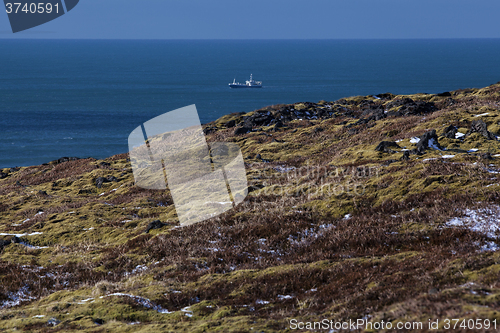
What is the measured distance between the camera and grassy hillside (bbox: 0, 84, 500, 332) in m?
8.56

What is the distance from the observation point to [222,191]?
77.7 feet

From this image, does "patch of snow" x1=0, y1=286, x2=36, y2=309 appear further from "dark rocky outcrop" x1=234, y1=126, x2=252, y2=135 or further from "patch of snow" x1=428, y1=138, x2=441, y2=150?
"dark rocky outcrop" x1=234, y1=126, x2=252, y2=135

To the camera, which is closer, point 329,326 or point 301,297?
point 329,326

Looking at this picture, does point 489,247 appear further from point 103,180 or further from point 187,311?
point 103,180

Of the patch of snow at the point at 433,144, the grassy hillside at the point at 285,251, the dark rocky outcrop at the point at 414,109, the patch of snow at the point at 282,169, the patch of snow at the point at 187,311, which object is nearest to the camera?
the grassy hillside at the point at 285,251

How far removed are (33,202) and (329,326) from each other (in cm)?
2893

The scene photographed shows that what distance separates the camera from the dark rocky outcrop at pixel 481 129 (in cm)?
2477

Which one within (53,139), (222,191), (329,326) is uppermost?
(329,326)

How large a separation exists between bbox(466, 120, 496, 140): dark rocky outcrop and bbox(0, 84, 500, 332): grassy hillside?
9cm

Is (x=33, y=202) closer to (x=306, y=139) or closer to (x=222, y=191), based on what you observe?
(x=222, y=191)

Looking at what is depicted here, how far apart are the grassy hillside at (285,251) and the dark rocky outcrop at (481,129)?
95 mm

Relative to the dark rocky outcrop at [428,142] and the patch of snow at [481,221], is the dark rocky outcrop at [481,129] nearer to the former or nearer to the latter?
the dark rocky outcrop at [428,142]

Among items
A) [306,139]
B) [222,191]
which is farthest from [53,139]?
[222,191]

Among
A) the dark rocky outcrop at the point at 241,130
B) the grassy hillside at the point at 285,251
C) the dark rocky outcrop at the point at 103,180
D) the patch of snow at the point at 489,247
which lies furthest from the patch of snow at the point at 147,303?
the dark rocky outcrop at the point at 241,130
